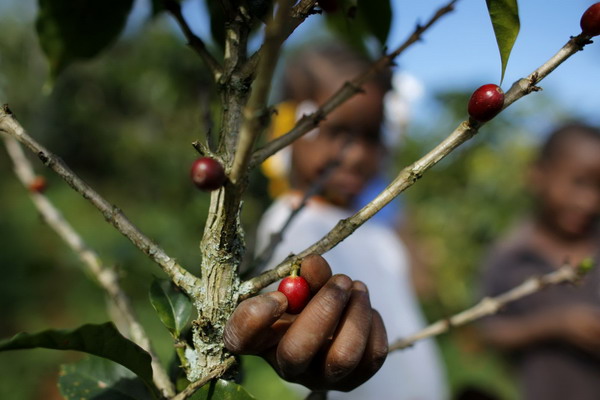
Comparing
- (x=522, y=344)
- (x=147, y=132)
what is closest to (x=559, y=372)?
(x=522, y=344)

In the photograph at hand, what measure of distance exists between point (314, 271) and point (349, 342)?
8 centimetres

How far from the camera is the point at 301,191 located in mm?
2078

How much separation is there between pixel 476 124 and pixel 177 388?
48 cm

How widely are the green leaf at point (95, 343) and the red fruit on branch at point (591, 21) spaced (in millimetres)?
593

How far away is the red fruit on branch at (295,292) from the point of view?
547 millimetres

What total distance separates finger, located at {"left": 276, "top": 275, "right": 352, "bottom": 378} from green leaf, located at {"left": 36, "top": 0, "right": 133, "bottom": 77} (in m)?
0.70

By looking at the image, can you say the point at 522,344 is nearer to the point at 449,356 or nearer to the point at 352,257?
the point at 352,257

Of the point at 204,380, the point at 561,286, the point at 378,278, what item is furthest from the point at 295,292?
the point at 561,286

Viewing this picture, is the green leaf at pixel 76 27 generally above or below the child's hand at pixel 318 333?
above

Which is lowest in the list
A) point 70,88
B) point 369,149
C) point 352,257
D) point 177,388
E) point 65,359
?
point 177,388

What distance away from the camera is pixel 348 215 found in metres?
2.03

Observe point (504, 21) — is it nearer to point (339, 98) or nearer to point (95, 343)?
point (339, 98)

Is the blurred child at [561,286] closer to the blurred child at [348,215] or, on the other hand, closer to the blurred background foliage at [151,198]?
the blurred child at [348,215]

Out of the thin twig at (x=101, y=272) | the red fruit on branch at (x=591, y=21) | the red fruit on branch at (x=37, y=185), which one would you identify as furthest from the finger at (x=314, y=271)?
the red fruit on branch at (x=37, y=185)
